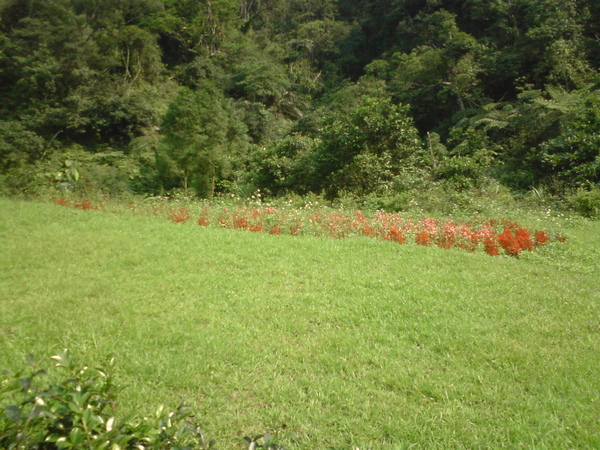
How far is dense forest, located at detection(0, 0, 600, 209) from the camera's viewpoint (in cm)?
1277

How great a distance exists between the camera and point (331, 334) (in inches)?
142

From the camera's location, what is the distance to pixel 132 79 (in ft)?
89.9

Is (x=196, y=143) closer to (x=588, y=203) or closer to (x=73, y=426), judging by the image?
(x=588, y=203)

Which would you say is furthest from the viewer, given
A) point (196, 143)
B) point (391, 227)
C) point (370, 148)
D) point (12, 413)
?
point (196, 143)

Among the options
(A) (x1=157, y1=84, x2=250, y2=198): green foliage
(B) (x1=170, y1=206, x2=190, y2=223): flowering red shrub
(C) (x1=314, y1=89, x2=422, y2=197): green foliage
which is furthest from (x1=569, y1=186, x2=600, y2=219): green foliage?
(A) (x1=157, y1=84, x2=250, y2=198): green foliage

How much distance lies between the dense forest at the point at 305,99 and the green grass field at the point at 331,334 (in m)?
1.87

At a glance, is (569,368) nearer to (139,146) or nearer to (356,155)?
(356,155)

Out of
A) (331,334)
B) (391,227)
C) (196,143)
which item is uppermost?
(196,143)

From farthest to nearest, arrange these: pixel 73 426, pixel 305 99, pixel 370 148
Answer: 1. pixel 305 99
2. pixel 370 148
3. pixel 73 426

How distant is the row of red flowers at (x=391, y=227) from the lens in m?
6.48

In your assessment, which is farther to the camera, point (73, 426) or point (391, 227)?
point (391, 227)

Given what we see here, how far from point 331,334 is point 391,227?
4137 millimetres

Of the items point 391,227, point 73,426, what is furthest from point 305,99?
point 73,426

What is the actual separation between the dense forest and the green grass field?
73.6 inches
